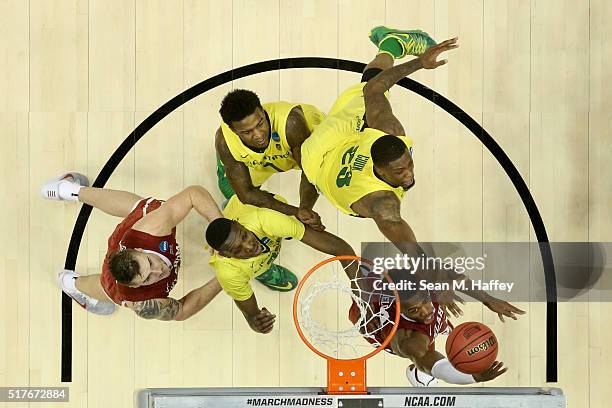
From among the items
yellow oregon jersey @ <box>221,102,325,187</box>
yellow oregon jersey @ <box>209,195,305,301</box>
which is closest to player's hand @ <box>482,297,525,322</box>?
yellow oregon jersey @ <box>209,195,305,301</box>

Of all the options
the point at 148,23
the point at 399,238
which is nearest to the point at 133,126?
the point at 148,23

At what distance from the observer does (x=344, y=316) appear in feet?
11.4

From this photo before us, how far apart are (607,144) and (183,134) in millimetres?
2283

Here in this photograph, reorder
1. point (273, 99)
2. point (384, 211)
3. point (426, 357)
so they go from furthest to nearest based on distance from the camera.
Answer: point (273, 99), point (426, 357), point (384, 211)

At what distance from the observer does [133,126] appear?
364 cm

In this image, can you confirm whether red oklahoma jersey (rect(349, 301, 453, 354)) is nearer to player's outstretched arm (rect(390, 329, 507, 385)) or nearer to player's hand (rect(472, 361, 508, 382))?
player's outstretched arm (rect(390, 329, 507, 385))

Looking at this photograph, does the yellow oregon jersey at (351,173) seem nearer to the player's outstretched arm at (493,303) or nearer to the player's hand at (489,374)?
the player's outstretched arm at (493,303)

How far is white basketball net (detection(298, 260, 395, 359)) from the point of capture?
10.2 feet

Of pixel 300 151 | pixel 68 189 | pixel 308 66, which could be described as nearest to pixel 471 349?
pixel 300 151

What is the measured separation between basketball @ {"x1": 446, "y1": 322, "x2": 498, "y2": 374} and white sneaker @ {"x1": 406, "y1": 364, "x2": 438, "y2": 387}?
377 mm

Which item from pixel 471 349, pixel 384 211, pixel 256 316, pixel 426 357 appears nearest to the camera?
pixel 384 211

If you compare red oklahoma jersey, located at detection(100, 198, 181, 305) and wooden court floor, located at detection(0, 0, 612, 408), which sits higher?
wooden court floor, located at detection(0, 0, 612, 408)

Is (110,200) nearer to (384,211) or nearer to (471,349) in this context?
(384,211)

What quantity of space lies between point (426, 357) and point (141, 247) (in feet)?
4.73
